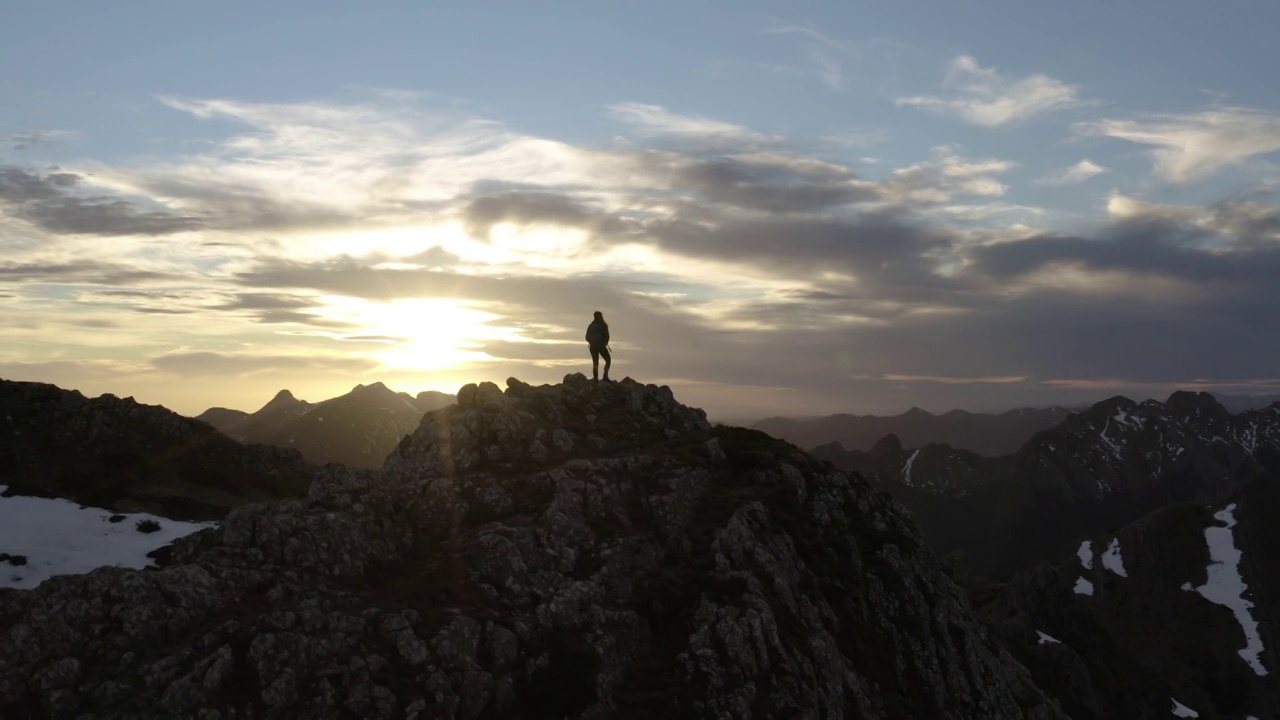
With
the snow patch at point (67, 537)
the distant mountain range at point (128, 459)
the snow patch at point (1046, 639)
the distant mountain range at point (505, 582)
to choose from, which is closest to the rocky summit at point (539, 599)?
the distant mountain range at point (505, 582)

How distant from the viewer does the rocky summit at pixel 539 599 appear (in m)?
31.4

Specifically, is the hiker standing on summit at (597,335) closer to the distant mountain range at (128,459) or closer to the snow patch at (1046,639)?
the distant mountain range at (128,459)

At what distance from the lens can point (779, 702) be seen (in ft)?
125

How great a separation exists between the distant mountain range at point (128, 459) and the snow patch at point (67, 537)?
237 centimetres

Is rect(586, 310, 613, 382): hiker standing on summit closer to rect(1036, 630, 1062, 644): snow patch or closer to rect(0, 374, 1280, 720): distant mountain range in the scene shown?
rect(0, 374, 1280, 720): distant mountain range

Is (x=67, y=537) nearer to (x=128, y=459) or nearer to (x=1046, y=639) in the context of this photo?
(x=128, y=459)

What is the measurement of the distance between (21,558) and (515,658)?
29249mm

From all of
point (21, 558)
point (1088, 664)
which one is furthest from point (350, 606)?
point (1088, 664)

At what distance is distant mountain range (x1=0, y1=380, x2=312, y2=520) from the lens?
58062mm

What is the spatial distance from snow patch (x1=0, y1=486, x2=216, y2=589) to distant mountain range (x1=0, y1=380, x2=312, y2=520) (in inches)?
93.3

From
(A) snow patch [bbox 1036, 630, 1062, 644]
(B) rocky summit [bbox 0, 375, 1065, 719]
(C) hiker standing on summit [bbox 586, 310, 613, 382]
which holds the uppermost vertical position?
(C) hiker standing on summit [bbox 586, 310, 613, 382]

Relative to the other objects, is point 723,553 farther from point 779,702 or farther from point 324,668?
point 324,668

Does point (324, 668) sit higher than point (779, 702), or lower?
higher

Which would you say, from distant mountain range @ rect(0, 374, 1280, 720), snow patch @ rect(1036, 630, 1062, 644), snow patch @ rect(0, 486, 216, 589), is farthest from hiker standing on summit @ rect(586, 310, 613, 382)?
snow patch @ rect(1036, 630, 1062, 644)
